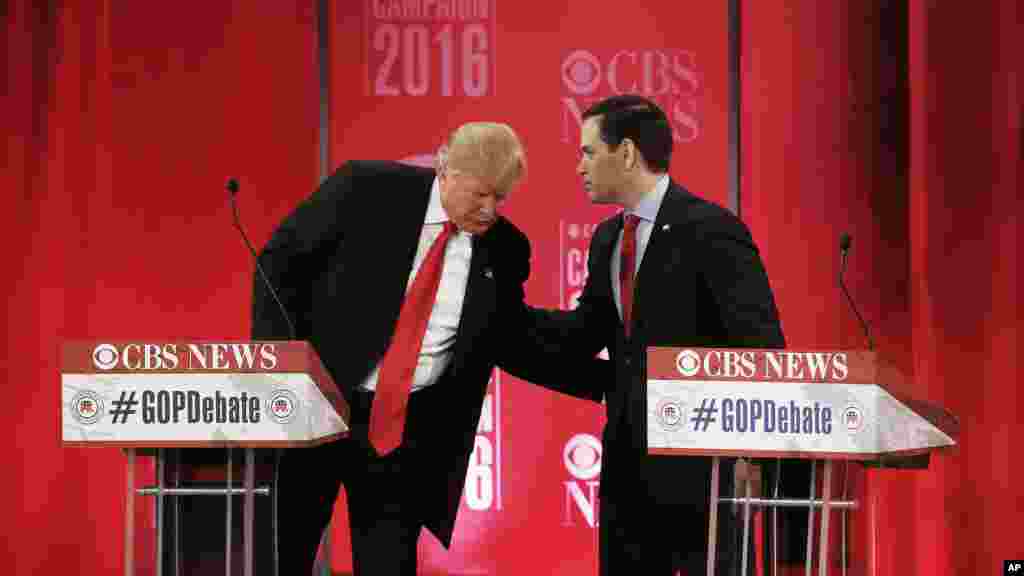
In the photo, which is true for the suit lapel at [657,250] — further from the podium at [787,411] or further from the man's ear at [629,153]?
the podium at [787,411]

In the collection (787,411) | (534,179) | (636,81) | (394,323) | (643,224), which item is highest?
(636,81)

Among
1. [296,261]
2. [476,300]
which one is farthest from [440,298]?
[296,261]

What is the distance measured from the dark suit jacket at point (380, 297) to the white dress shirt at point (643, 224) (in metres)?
0.26

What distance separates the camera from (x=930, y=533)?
452 centimetres

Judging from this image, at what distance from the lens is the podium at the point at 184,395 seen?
8.83 ft

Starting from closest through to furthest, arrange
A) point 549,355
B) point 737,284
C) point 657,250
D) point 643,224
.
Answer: point 737,284 < point 657,250 < point 643,224 < point 549,355

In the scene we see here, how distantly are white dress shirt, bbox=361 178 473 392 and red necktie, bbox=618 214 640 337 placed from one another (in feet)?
1.19

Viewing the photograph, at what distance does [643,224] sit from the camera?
339cm

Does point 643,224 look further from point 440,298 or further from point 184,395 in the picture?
point 184,395

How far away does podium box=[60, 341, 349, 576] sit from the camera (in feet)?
8.83

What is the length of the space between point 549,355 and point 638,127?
2.00ft

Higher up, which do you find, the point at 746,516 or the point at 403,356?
the point at 403,356

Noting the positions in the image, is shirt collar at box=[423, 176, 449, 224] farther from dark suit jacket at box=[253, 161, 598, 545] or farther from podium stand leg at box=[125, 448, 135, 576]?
podium stand leg at box=[125, 448, 135, 576]

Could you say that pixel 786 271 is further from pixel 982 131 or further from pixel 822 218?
pixel 982 131
